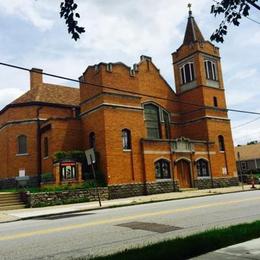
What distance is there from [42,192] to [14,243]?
48.5 feet

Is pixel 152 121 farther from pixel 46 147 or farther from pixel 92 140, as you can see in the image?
pixel 46 147

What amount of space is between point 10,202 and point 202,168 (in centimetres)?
1801

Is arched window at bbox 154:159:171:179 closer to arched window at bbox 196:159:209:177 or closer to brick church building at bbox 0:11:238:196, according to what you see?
brick church building at bbox 0:11:238:196

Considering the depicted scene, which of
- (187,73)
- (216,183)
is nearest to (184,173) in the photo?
(216,183)

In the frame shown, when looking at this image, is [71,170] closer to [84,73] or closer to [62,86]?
[84,73]

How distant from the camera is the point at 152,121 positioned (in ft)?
120

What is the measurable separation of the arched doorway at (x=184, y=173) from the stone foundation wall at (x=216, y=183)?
79cm

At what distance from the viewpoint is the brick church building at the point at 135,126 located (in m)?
30.1

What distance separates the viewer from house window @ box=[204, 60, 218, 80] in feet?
127

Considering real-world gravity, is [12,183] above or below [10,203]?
above

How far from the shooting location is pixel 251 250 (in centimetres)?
696

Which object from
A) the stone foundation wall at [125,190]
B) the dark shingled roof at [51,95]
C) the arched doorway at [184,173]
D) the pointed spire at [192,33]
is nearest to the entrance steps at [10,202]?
the stone foundation wall at [125,190]

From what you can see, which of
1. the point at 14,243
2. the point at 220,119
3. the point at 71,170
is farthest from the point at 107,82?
the point at 14,243

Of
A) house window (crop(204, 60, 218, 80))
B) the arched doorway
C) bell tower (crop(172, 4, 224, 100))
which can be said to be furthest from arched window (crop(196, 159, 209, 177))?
house window (crop(204, 60, 218, 80))
